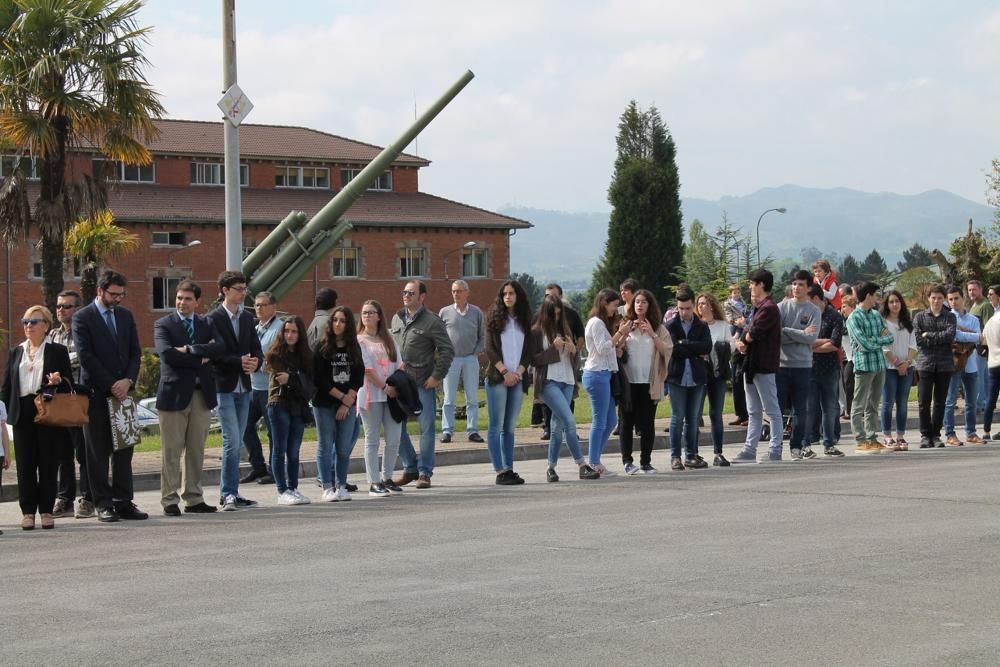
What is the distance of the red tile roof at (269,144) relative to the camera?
73.0 metres

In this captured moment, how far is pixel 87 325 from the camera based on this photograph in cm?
1215

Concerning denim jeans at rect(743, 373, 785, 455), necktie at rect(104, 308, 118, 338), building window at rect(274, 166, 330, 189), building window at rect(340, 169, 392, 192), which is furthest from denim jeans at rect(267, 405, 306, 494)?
building window at rect(340, 169, 392, 192)

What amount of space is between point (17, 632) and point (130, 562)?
7.68ft

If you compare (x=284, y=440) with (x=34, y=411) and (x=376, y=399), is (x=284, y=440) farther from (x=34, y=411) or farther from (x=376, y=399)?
(x=34, y=411)

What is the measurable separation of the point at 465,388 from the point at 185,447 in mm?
6506

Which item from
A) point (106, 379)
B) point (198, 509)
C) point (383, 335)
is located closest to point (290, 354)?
point (383, 335)

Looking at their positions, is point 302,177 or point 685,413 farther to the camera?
point 302,177

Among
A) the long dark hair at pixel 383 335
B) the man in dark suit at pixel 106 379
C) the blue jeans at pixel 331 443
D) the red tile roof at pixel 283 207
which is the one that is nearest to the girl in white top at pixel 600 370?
the long dark hair at pixel 383 335

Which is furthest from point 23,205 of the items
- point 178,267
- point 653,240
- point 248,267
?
point 653,240

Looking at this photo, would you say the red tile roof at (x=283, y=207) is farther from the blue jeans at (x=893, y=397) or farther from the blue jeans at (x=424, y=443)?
the blue jeans at (x=424, y=443)

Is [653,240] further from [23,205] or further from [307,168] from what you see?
[23,205]

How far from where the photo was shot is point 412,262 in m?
76.4

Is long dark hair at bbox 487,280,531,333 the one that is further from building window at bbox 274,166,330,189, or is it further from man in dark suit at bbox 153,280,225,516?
building window at bbox 274,166,330,189

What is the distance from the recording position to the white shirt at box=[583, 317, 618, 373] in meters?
14.8
